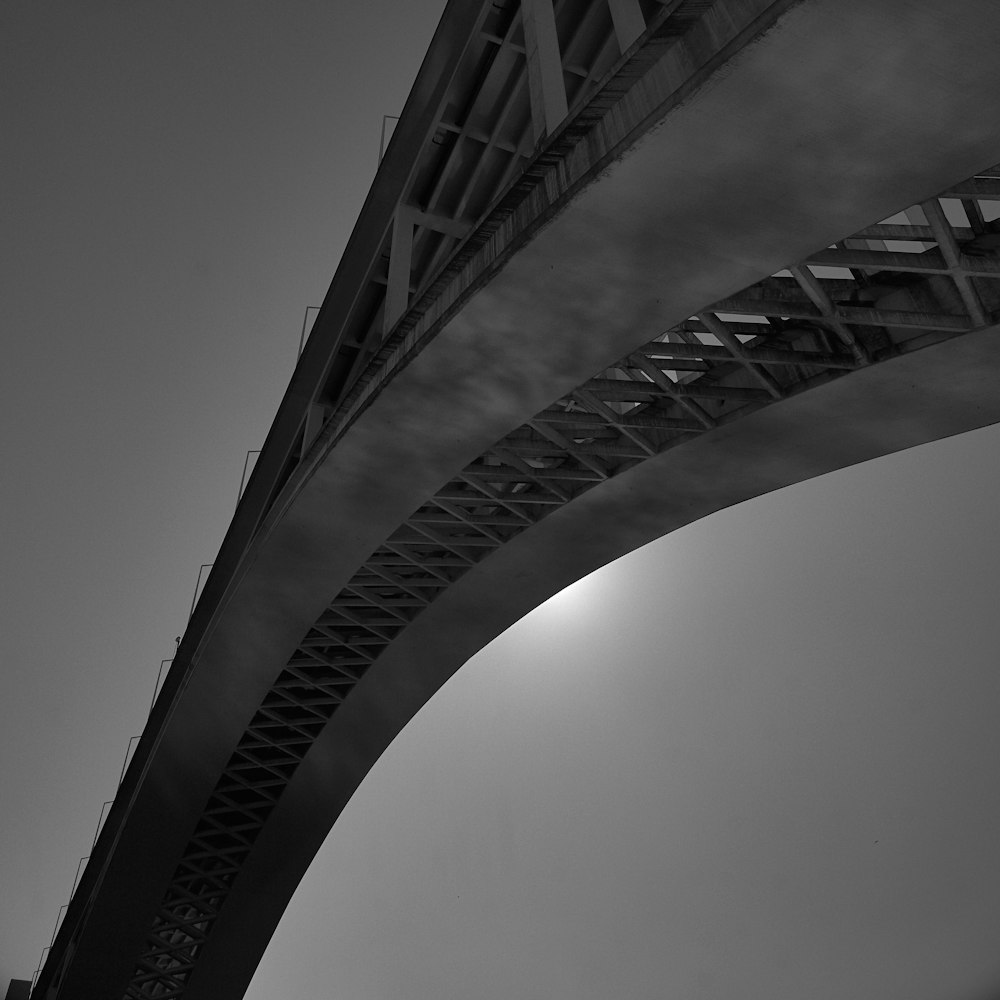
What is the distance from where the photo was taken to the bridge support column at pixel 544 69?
8.63m

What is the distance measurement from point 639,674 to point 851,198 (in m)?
44.8

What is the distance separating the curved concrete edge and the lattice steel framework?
0.25m

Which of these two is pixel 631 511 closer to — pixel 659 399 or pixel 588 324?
pixel 659 399

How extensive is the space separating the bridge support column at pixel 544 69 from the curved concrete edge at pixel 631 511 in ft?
14.2

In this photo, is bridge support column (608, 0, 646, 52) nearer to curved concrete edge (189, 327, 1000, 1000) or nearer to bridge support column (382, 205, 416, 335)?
curved concrete edge (189, 327, 1000, 1000)

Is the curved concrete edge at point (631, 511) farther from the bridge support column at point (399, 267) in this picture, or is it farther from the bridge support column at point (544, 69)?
the bridge support column at point (544, 69)

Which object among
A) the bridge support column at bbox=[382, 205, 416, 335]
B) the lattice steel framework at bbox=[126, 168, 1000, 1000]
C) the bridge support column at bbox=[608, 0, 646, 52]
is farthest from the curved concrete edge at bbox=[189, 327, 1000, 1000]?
the bridge support column at bbox=[608, 0, 646, 52]

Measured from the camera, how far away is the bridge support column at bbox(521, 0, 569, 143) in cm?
863

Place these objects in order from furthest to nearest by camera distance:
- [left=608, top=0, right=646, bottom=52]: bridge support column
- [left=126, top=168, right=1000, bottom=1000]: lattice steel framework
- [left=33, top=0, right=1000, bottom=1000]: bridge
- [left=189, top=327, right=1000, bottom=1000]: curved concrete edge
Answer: [left=189, top=327, right=1000, bottom=1000]: curved concrete edge < [left=126, top=168, right=1000, bottom=1000]: lattice steel framework < [left=608, top=0, right=646, bottom=52]: bridge support column < [left=33, top=0, right=1000, bottom=1000]: bridge

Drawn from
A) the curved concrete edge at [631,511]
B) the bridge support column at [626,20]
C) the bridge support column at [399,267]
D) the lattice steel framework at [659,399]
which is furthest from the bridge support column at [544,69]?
the curved concrete edge at [631,511]

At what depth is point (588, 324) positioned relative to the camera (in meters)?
9.99

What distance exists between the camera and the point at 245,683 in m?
21.9

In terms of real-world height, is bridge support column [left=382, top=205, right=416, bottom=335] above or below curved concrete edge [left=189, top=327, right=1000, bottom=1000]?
above

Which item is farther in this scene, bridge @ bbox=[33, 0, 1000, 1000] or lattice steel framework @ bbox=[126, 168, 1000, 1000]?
lattice steel framework @ bbox=[126, 168, 1000, 1000]
